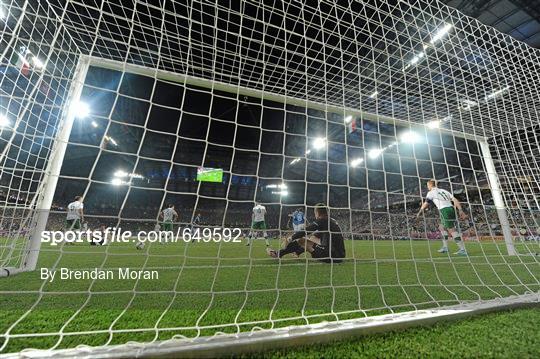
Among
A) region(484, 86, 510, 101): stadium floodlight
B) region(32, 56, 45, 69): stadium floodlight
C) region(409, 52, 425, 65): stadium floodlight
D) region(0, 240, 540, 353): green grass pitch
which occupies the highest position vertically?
region(409, 52, 425, 65): stadium floodlight

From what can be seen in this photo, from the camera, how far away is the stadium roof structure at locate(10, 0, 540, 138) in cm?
211

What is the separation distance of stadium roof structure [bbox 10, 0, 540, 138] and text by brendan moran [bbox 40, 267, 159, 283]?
1.87m

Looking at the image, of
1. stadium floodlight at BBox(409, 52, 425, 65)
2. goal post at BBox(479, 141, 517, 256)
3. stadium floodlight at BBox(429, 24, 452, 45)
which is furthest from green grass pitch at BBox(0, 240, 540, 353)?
stadium floodlight at BBox(429, 24, 452, 45)

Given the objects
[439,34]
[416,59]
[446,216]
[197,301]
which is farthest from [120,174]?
[439,34]

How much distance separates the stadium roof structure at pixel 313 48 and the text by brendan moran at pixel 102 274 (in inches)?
73.4

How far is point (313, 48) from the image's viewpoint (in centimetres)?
241

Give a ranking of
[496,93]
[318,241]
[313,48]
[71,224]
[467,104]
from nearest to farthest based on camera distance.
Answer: [313,48] < [318,241] < [496,93] < [467,104] < [71,224]

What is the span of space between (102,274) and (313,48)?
297 cm

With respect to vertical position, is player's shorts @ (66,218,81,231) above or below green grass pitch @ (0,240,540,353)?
above

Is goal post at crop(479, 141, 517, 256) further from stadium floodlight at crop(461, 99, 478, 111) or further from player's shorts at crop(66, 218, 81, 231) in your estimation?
player's shorts at crop(66, 218, 81, 231)

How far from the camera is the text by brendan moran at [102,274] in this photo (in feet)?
6.49

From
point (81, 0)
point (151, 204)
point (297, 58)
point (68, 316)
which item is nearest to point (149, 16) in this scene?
point (81, 0)

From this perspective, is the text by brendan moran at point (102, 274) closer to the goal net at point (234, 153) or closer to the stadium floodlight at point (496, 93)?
the goal net at point (234, 153)

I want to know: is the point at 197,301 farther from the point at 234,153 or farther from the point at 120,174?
the point at 120,174
